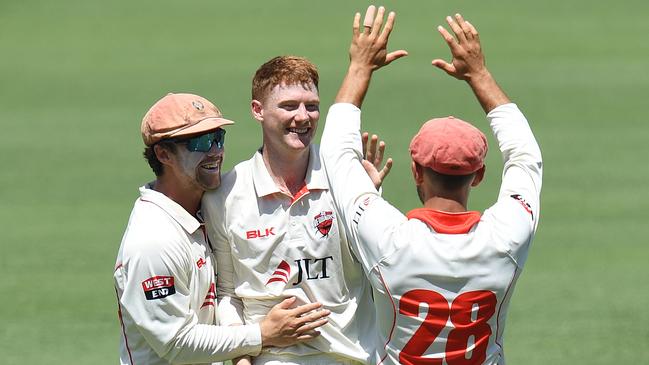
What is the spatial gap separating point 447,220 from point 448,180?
0.54 feet

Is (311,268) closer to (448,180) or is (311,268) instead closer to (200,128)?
(200,128)

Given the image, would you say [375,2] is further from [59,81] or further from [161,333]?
[161,333]

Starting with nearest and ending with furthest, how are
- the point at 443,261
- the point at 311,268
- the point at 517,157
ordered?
the point at 443,261 → the point at 517,157 → the point at 311,268

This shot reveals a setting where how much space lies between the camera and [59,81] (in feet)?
43.2

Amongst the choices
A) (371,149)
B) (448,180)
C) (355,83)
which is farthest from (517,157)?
(371,149)

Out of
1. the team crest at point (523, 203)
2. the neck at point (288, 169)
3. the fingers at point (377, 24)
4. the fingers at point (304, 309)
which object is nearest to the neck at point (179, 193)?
the neck at point (288, 169)

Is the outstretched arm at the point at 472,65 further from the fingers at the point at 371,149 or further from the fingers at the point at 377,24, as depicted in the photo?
the fingers at the point at 371,149

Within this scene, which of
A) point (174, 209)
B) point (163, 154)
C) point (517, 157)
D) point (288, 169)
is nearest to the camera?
point (517, 157)

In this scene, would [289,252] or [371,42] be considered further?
[289,252]

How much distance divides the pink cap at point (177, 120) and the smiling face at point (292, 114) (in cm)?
24

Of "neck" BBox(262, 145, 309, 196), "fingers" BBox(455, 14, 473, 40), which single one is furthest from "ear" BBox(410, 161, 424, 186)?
"neck" BBox(262, 145, 309, 196)

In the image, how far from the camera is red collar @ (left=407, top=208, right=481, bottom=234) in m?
4.64

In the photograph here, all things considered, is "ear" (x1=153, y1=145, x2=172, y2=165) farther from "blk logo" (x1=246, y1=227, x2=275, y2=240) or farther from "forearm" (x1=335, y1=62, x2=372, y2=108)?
"forearm" (x1=335, y1=62, x2=372, y2=108)

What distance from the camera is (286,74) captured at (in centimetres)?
554
